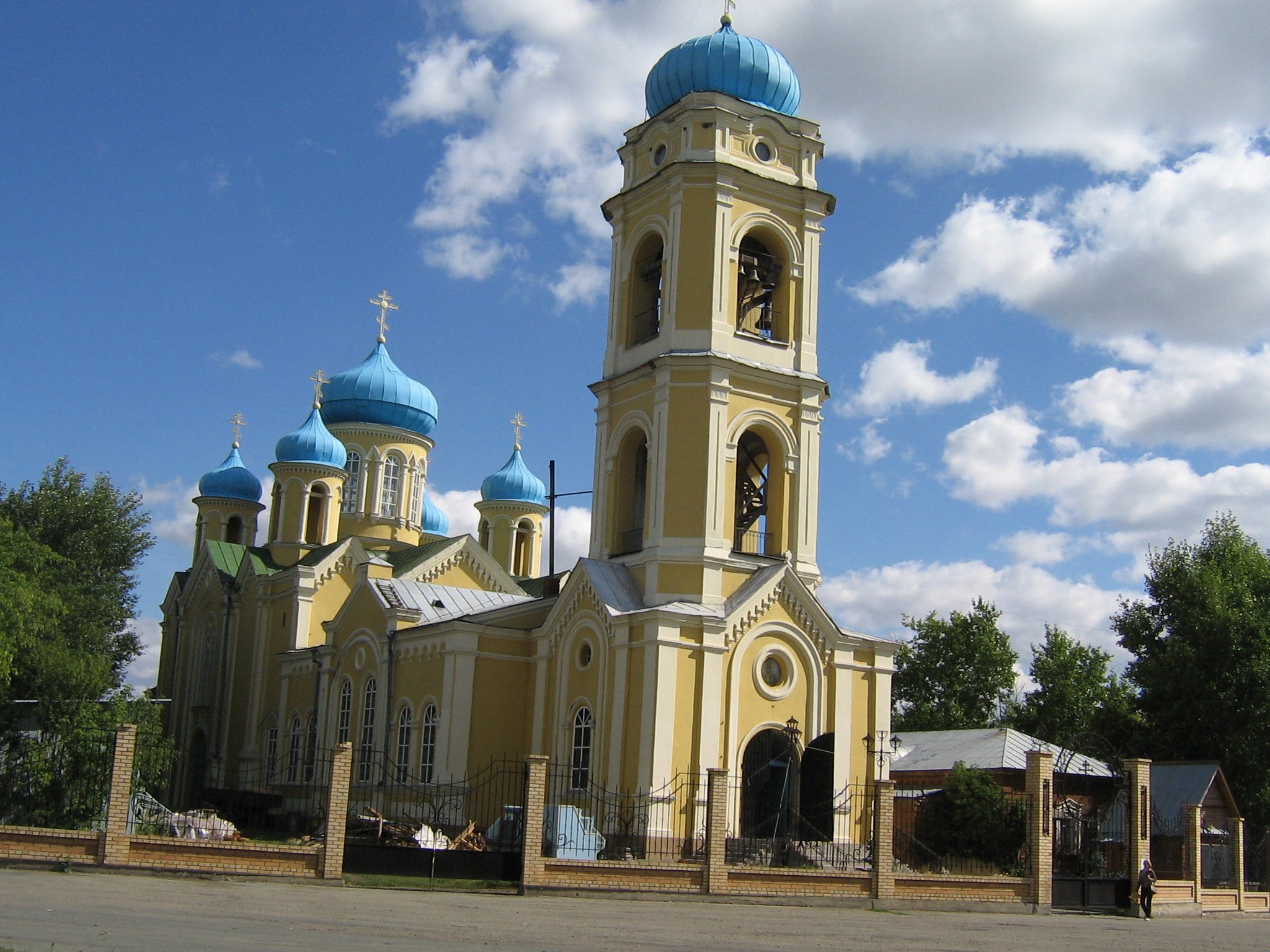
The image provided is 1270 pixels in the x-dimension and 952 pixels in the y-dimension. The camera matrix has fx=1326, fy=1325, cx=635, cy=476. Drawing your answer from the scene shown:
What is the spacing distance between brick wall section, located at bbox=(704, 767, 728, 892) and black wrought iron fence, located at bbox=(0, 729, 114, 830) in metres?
7.14

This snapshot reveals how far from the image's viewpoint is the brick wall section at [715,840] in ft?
51.3

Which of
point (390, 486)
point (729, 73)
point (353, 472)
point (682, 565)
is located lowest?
point (682, 565)

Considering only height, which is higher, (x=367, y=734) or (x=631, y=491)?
(x=631, y=491)

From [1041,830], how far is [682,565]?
6.55 m

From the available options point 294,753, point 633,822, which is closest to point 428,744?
point 633,822

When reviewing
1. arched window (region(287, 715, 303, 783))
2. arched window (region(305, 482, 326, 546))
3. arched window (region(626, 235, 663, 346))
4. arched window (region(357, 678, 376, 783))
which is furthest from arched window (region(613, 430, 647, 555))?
arched window (region(305, 482, 326, 546))

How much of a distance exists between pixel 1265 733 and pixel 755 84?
58.8ft

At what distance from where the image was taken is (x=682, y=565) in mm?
20922

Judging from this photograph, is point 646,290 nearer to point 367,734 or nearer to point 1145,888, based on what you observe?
point 367,734

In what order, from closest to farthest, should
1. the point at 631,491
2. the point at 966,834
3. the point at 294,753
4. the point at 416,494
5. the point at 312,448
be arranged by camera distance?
the point at 966,834 → the point at 631,491 → the point at 294,753 → the point at 312,448 → the point at 416,494

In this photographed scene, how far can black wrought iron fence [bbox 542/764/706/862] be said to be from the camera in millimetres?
18000

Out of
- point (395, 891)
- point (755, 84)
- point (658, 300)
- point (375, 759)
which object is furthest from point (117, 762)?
point (755, 84)

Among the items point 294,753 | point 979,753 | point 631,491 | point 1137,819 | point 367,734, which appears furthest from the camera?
point 979,753

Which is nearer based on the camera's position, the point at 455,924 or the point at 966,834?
the point at 455,924
